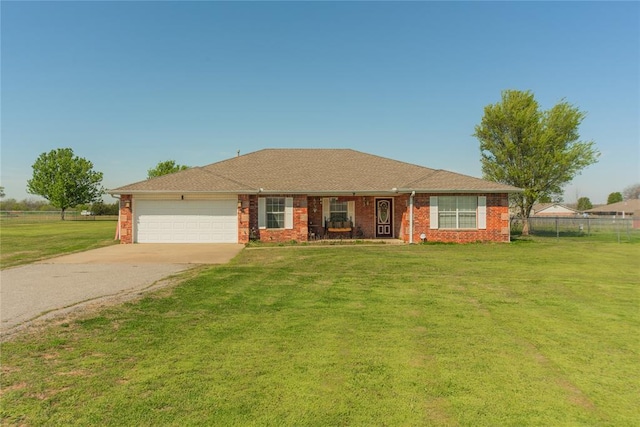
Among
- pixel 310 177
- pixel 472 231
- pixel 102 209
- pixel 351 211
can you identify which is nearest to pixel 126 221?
pixel 310 177

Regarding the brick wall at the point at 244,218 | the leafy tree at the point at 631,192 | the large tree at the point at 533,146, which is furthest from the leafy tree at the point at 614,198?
the brick wall at the point at 244,218

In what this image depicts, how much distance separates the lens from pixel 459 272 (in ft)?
32.8

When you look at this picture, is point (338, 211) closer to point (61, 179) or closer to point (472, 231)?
point (472, 231)

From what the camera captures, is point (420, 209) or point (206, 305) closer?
point (206, 305)

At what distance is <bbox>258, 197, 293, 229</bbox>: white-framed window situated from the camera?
18031 mm

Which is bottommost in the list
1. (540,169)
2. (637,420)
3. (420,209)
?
(637,420)

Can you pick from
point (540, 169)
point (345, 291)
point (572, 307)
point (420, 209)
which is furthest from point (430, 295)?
point (540, 169)

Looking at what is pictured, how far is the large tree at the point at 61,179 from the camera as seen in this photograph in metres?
53.6

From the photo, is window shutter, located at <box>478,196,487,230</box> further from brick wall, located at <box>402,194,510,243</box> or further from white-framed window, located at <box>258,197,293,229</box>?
white-framed window, located at <box>258,197,293,229</box>

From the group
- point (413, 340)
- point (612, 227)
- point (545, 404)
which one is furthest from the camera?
point (612, 227)

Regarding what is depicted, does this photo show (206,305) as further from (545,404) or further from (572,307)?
(572,307)

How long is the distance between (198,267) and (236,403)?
8.11 metres

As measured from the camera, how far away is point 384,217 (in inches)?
784

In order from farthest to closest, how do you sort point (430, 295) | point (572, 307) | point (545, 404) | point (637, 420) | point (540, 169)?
point (540, 169), point (430, 295), point (572, 307), point (545, 404), point (637, 420)
